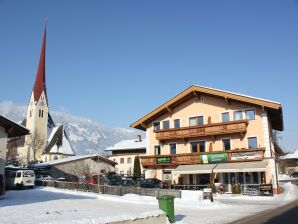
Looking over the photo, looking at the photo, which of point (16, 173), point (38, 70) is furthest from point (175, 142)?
point (38, 70)

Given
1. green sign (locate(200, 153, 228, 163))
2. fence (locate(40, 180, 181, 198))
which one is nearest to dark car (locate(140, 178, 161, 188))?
fence (locate(40, 180, 181, 198))

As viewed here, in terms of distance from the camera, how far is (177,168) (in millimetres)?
39062

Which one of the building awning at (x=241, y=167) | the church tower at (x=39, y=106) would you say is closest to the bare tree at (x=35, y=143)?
the church tower at (x=39, y=106)

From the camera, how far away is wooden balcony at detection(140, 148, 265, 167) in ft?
118

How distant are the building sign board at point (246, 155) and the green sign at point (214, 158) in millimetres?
893

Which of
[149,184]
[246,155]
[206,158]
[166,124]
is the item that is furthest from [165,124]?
[246,155]

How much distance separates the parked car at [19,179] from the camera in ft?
111

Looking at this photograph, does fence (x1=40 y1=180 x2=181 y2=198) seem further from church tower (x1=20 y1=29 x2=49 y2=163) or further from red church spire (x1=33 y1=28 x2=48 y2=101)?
red church spire (x1=33 y1=28 x2=48 y2=101)

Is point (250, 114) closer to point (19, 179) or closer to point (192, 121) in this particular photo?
point (192, 121)

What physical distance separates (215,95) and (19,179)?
2290 cm

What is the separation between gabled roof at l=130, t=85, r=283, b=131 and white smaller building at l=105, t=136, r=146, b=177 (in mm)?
22278

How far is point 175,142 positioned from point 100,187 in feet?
45.4

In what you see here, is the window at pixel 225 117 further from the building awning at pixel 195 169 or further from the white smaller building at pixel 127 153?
the white smaller building at pixel 127 153

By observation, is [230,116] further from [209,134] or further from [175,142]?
[175,142]
